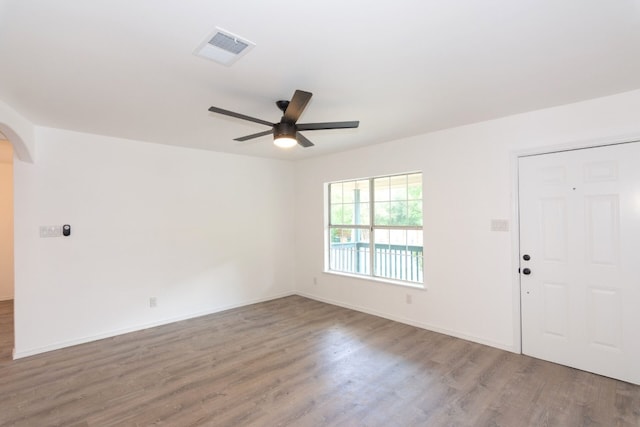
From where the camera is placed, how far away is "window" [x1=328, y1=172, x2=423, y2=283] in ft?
14.8

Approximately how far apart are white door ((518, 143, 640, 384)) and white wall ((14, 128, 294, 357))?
399 cm

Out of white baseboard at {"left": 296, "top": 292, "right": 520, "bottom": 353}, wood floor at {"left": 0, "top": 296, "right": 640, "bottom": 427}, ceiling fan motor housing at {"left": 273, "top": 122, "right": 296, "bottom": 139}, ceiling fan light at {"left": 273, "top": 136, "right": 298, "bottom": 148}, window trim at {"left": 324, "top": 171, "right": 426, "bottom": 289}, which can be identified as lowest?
wood floor at {"left": 0, "top": 296, "right": 640, "bottom": 427}

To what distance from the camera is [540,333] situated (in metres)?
3.21

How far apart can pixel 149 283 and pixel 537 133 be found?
5.10 metres

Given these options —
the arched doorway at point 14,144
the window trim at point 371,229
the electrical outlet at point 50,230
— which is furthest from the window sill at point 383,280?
the arched doorway at point 14,144

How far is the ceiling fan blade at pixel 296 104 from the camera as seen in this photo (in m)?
2.16

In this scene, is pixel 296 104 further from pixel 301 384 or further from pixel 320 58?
pixel 301 384

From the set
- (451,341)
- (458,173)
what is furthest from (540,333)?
(458,173)

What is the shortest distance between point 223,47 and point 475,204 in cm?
316

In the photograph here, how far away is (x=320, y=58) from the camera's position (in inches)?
82.7

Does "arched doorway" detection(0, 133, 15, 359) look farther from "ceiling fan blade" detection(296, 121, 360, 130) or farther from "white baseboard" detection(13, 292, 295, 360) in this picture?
"ceiling fan blade" detection(296, 121, 360, 130)

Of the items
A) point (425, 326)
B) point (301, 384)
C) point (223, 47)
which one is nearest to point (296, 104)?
point (223, 47)

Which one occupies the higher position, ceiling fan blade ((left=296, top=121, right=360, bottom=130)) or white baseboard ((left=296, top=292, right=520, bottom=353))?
ceiling fan blade ((left=296, top=121, right=360, bottom=130))

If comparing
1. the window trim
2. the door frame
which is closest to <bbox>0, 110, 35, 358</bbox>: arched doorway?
the window trim
